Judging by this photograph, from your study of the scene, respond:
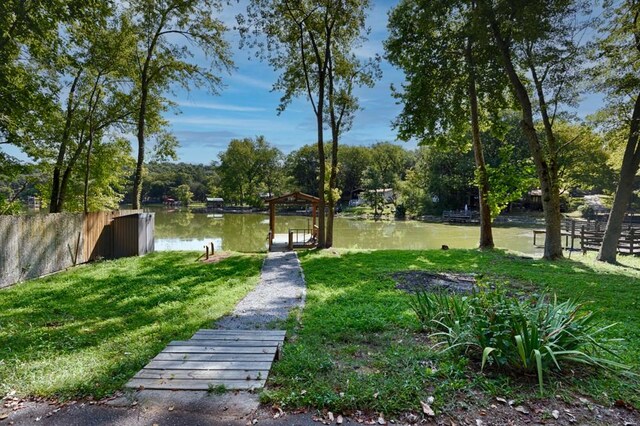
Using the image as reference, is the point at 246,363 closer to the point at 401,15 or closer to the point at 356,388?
the point at 356,388

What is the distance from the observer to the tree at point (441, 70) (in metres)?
11.8

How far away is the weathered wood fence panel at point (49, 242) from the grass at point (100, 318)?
444 mm

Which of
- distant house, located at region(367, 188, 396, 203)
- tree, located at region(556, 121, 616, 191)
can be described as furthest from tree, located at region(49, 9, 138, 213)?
distant house, located at region(367, 188, 396, 203)

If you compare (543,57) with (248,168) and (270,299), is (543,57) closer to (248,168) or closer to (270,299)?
(270,299)

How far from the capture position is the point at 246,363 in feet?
10.3

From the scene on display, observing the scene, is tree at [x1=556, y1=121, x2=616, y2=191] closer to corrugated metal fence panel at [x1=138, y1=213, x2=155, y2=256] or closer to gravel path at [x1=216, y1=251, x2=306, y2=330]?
gravel path at [x1=216, y1=251, x2=306, y2=330]

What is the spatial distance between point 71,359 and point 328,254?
9.27 meters

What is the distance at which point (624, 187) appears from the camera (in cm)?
998

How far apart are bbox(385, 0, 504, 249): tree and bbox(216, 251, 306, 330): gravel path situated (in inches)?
280

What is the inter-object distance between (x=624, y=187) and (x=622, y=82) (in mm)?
2836

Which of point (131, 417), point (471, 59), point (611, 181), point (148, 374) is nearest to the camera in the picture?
point (131, 417)

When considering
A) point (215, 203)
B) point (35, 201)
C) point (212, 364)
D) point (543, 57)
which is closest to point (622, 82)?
point (543, 57)

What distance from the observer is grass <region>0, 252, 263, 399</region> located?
10.0 ft

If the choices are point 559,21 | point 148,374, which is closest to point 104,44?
point 148,374
